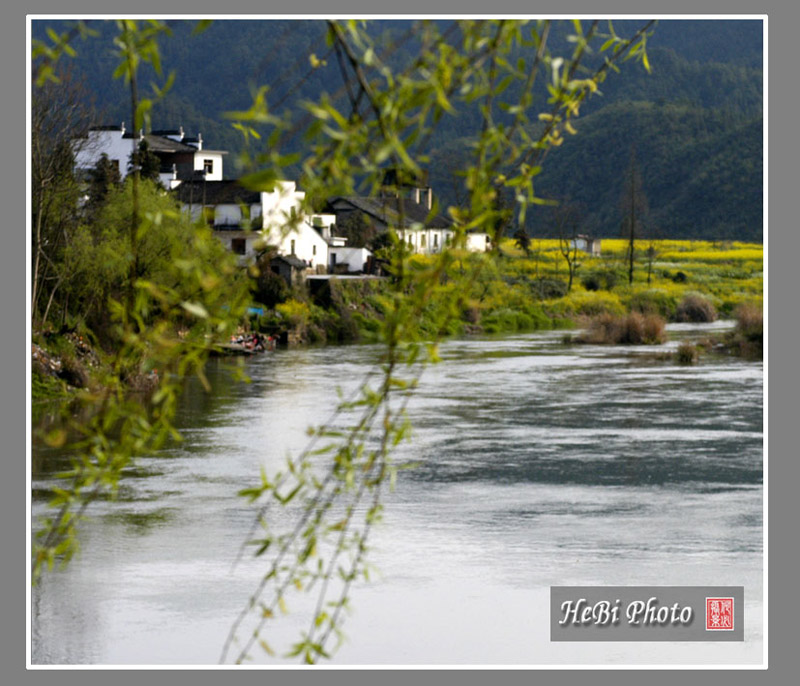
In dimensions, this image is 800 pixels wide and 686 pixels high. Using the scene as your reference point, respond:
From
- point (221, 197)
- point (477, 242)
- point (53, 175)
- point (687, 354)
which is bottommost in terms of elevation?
point (687, 354)

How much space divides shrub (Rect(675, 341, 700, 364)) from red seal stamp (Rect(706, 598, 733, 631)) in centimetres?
647

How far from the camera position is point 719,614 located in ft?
14.7

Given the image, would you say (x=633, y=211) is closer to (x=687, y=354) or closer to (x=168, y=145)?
(x=687, y=354)

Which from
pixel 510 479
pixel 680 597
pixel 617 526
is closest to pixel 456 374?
pixel 510 479

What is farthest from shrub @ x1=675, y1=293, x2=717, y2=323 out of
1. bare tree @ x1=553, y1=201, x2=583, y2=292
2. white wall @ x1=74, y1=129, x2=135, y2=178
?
white wall @ x1=74, y1=129, x2=135, y2=178

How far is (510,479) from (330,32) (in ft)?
17.0

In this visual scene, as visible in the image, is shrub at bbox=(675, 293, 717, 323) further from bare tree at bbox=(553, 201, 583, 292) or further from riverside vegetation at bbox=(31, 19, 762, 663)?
riverside vegetation at bbox=(31, 19, 762, 663)

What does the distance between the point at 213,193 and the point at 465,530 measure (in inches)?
358

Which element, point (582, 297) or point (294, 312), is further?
point (582, 297)

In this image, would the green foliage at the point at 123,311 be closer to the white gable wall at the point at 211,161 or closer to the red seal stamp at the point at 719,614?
the red seal stamp at the point at 719,614

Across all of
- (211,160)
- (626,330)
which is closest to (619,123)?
(626,330)

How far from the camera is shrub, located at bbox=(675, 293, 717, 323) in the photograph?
531 inches

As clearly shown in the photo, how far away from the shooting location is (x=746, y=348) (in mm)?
11570

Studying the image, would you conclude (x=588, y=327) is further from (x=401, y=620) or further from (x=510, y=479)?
(x=401, y=620)
